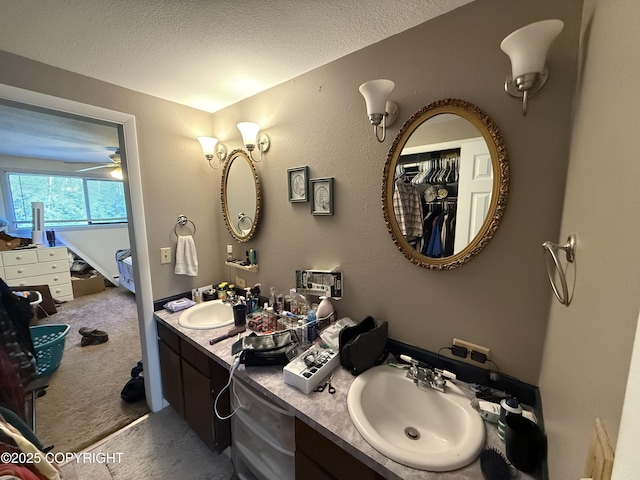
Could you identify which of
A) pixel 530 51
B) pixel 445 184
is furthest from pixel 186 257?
pixel 530 51

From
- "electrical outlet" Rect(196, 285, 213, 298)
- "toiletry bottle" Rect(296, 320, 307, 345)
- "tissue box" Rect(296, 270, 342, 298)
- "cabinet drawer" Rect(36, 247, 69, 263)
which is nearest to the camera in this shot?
"toiletry bottle" Rect(296, 320, 307, 345)

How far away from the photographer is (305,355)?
3.80 feet

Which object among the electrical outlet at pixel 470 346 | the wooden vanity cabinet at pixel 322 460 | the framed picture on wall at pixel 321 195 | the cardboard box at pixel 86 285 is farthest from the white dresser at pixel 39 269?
the electrical outlet at pixel 470 346

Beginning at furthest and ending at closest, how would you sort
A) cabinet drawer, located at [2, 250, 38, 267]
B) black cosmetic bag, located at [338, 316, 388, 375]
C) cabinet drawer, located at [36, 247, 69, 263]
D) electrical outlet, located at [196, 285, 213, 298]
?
cabinet drawer, located at [36, 247, 69, 263] → cabinet drawer, located at [2, 250, 38, 267] → electrical outlet, located at [196, 285, 213, 298] → black cosmetic bag, located at [338, 316, 388, 375]

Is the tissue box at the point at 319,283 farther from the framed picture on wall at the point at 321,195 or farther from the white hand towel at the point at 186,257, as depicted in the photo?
the white hand towel at the point at 186,257

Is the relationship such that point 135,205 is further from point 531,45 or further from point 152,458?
point 531,45

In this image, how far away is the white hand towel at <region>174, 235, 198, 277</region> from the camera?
6.22ft

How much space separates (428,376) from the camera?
105 cm

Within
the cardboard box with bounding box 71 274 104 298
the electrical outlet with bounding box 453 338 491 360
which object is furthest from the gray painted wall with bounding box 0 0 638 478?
the cardboard box with bounding box 71 274 104 298

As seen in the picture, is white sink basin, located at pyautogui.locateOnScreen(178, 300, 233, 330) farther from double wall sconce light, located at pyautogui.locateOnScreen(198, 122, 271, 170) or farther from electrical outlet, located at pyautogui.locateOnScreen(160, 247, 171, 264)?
double wall sconce light, located at pyautogui.locateOnScreen(198, 122, 271, 170)

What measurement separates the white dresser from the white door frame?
3313 mm

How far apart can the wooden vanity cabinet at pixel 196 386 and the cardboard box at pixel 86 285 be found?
3.69m

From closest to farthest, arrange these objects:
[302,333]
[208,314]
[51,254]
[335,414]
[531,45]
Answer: [531,45], [335,414], [302,333], [208,314], [51,254]

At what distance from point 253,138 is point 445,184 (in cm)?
121
